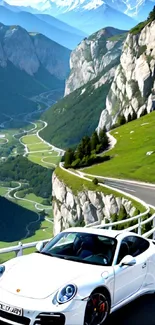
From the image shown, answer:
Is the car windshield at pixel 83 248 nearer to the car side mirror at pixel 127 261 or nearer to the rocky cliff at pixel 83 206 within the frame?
the car side mirror at pixel 127 261

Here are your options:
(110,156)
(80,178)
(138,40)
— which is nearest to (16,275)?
(80,178)

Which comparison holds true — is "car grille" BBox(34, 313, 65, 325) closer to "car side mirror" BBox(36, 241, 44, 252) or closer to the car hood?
the car hood

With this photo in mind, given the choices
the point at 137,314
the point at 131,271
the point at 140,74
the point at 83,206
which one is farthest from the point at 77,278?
the point at 140,74

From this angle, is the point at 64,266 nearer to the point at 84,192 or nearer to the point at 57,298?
the point at 57,298

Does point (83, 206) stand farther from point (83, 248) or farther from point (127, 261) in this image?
point (127, 261)

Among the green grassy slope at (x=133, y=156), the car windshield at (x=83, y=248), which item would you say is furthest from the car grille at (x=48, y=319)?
the green grassy slope at (x=133, y=156)

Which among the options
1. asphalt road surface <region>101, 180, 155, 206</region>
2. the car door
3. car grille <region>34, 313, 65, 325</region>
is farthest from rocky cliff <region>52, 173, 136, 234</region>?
car grille <region>34, 313, 65, 325</region>
